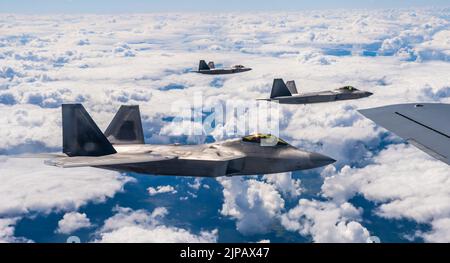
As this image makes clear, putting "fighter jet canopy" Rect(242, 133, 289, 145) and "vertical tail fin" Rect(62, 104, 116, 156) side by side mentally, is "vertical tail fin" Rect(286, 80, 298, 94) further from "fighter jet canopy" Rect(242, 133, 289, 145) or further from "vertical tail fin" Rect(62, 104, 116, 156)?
"vertical tail fin" Rect(62, 104, 116, 156)

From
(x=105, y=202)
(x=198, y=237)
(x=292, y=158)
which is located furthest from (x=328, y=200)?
(x=292, y=158)

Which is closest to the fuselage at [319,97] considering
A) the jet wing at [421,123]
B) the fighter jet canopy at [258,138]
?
the fighter jet canopy at [258,138]

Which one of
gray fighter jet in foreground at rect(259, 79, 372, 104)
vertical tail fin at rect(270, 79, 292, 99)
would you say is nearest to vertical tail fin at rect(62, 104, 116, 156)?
gray fighter jet in foreground at rect(259, 79, 372, 104)

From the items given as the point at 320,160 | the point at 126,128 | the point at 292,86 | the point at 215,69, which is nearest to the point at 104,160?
the point at 126,128

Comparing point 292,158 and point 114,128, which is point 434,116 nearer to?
point 292,158

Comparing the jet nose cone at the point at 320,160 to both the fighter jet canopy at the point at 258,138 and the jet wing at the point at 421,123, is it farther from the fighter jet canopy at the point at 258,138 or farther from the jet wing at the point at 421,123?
the jet wing at the point at 421,123
